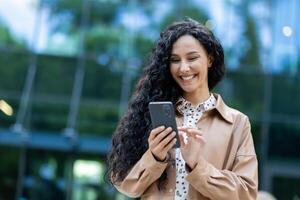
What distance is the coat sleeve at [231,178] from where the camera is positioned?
7.34ft

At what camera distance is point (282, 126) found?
1477cm

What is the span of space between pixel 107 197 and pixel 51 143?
1748 mm

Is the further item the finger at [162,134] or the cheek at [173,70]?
the cheek at [173,70]

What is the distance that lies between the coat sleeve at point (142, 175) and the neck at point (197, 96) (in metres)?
0.31

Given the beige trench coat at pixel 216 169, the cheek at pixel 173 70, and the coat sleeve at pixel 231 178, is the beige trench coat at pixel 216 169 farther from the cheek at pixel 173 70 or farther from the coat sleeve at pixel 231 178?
the cheek at pixel 173 70

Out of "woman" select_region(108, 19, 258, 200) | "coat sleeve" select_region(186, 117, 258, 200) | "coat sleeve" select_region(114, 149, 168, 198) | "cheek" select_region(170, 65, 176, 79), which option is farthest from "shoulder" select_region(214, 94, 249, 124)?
"coat sleeve" select_region(114, 149, 168, 198)

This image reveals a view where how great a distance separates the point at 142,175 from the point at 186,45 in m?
0.52

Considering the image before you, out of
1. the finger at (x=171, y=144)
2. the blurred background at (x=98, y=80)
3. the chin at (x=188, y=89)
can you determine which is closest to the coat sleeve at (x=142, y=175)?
the finger at (x=171, y=144)

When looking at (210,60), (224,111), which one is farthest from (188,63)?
(224,111)

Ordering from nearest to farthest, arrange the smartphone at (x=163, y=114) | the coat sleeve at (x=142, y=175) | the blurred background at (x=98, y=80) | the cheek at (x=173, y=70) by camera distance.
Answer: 1. the smartphone at (x=163, y=114)
2. the coat sleeve at (x=142, y=175)
3. the cheek at (x=173, y=70)
4. the blurred background at (x=98, y=80)

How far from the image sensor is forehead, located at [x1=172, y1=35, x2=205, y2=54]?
2.42 metres

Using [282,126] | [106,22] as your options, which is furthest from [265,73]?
[106,22]

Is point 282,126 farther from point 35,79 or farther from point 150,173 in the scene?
point 150,173

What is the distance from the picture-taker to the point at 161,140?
2211mm
